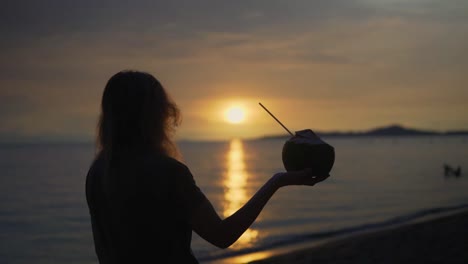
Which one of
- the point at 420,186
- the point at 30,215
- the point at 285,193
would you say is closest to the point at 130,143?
the point at 30,215

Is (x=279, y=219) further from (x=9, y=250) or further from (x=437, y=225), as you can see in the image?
(x=9, y=250)

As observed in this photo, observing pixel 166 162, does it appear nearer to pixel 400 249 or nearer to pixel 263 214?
pixel 400 249

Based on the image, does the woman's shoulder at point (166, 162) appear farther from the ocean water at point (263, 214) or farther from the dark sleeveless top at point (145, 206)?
the ocean water at point (263, 214)

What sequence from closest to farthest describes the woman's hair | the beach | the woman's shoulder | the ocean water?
the woman's shoulder < the woman's hair < the beach < the ocean water

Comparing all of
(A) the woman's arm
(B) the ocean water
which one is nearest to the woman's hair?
(A) the woman's arm

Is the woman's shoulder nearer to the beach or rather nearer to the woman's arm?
the woman's arm

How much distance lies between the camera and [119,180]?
2.04 meters

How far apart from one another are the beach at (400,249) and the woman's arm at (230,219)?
840 centimetres

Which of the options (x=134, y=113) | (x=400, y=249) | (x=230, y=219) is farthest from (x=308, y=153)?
(x=400, y=249)

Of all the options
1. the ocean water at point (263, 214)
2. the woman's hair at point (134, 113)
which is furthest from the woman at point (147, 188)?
the ocean water at point (263, 214)

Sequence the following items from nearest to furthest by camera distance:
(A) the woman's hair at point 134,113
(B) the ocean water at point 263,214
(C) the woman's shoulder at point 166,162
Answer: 1. (C) the woman's shoulder at point 166,162
2. (A) the woman's hair at point 134,113
3. (B) the ocean water at point 263,214

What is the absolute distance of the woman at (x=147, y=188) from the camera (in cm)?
201

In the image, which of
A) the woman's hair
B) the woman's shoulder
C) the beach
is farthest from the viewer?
the beach

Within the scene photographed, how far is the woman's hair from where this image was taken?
82.7 inches
